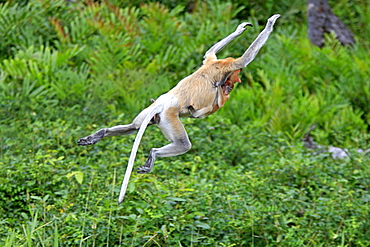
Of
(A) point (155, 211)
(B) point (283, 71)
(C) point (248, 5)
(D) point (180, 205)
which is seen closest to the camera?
(A) point (155, 211)

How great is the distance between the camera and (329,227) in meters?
4.29

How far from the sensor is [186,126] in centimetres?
573

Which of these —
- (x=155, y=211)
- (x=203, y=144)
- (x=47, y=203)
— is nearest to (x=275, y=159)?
(x=203, y=144)

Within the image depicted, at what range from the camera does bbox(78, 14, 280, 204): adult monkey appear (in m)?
2.09

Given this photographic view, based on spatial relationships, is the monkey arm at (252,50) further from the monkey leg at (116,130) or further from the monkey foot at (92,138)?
the monkey foot at (92,138)

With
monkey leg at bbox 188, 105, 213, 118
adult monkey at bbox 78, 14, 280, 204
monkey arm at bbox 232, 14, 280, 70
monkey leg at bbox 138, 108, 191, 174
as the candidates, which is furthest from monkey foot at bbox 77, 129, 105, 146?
monkey arm at bbox 232, 14, 280, 70

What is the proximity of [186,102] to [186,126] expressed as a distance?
3.62 metres

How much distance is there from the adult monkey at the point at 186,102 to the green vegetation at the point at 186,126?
3.62 feet

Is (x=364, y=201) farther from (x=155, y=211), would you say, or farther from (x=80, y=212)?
(x=80, y=212)

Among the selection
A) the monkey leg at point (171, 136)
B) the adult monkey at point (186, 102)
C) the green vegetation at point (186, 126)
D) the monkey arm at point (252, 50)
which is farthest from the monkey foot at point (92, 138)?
the green vegetation at point (186, 126)

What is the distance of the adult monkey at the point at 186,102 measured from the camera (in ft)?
6.85

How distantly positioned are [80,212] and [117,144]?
1323 mm

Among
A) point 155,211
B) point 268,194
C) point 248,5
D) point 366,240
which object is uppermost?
point 248,5

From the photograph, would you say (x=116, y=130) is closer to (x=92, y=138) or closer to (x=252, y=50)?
(x=92, y=138)
